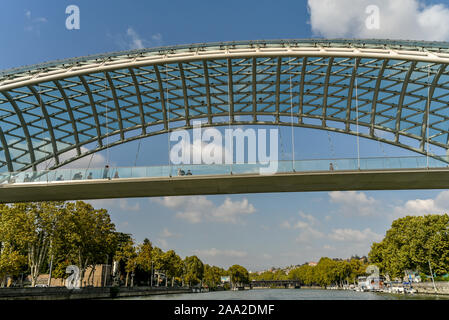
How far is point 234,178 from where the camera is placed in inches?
1255

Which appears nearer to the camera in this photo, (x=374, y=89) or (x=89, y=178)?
(x=89, y=178)

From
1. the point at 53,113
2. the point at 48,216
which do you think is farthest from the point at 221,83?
the point at 48,216

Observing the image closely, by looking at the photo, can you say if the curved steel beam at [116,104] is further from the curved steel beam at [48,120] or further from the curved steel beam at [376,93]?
the curved steel beam at [376,93]

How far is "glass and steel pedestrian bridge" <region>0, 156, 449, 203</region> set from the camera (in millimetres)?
31297

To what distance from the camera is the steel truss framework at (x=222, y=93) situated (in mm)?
38719

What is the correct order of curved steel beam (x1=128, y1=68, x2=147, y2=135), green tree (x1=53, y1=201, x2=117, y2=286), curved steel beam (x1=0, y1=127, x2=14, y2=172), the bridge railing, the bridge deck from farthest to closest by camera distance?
curved steel beam (x1=0, y1=127, x2=14, y2=172)
green tree (x1=53, y1=201, x2=117, y2=286)
curved steel beam (x1=128, y1=68, x2=147, y2=135)
the bridge deck
the bridge railing

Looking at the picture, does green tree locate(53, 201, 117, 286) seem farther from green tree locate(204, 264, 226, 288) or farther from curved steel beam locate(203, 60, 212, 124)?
green tree locate(204, 264, 226, 288)

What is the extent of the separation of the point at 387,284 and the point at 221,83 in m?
57.9

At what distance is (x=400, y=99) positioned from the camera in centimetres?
4756

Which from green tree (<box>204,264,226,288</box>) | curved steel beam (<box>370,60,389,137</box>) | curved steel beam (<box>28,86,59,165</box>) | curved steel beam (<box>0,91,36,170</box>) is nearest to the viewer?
curved steel beam (<box>370,60,389,137</box>)

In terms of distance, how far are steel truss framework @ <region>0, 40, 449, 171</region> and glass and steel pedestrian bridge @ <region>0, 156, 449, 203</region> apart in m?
9.39

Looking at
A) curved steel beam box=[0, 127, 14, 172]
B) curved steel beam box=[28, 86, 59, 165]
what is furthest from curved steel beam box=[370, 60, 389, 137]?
curved steel beam box=[0, 127, 14, 172]

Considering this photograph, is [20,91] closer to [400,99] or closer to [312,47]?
[312,47]

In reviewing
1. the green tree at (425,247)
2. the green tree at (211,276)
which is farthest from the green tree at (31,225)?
the green tree at (211,276)
